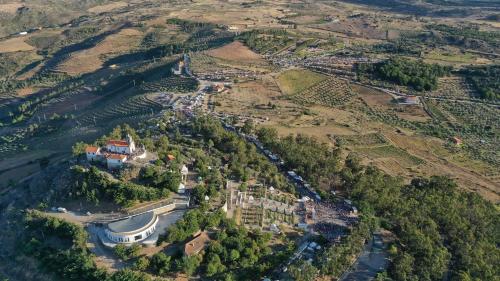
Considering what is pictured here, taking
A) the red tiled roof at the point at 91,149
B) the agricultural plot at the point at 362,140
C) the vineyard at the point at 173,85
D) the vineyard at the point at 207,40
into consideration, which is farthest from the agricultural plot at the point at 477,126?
the red tiled roof at the point at 91,149

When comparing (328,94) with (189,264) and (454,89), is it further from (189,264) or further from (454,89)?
(189,264)

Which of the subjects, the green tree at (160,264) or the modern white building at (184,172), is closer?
the green tree at (160,264)

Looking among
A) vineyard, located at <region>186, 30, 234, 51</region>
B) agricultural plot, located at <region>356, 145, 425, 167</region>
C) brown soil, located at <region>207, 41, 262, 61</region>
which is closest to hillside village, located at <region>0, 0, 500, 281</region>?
agricultural plot, located at <region>356, 145, 425, 167</region>

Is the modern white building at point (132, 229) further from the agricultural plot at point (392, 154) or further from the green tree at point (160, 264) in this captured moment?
the agricultural plot at point (392, 154)

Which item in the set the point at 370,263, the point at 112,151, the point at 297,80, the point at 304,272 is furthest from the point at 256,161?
the point at 297,80

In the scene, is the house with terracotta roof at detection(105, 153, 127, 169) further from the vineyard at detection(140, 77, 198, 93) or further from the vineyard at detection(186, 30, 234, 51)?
the vineyard at detection(186, 30, 234, 51)

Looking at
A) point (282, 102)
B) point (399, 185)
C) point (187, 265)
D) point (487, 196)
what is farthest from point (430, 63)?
point (187, 265)
